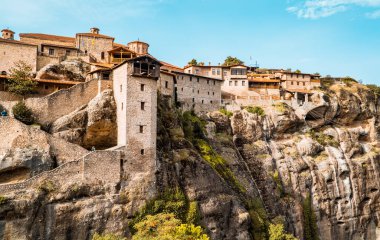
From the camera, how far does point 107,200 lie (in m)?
32.8

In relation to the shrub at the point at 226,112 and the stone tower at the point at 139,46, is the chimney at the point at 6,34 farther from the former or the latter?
the shrub at the point at 226,112

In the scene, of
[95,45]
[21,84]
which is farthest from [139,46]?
[21,84]

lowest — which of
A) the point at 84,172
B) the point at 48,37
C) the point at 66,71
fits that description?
the point at 84,172

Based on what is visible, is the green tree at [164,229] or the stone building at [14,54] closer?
the green tree at [164,229]

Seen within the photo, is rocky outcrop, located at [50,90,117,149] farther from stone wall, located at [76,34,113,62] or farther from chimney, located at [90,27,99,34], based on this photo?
chimney, located at [90,27,99,34]

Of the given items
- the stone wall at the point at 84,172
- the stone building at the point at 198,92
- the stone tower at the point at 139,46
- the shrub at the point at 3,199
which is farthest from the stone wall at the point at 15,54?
the shrub at the point at 3,199

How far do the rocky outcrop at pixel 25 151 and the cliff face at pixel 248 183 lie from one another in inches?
29.8

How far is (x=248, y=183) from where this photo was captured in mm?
49625

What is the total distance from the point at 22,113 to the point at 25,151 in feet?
14.9

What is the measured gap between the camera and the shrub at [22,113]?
34.3 m

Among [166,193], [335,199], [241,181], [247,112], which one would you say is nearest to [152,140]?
[166,193]

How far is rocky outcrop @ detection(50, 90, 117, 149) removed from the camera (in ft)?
116

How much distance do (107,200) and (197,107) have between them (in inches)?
963

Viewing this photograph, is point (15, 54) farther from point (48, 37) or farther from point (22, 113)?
point (22, 113)
